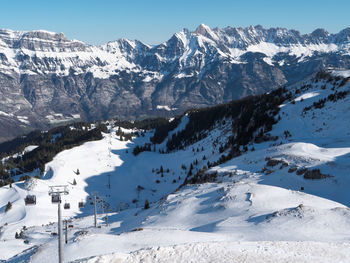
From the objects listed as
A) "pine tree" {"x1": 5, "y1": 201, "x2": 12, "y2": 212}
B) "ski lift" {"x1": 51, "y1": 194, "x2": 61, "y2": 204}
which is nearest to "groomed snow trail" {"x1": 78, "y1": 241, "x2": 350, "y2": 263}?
"ski lift" {"x1": 51, "y1": 194, "x2": 61, "y2": 204}

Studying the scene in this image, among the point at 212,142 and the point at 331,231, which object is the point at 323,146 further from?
the point at 212,142

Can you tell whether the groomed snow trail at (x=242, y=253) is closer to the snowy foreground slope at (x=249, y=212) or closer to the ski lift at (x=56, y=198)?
the snowy foreground slope at (x=249, y=212)

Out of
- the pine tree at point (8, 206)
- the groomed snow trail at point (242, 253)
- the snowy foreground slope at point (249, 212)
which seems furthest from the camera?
the pine tree at point (8, 206)

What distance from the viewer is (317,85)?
95.2 m

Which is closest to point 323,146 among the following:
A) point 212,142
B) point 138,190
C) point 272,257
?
point 272,257

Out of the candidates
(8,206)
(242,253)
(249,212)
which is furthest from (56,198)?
(8,206)

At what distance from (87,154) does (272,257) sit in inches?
5456

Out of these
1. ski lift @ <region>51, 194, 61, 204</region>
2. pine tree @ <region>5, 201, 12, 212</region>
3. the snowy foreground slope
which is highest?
ski lift @ <region>51, 194, 61, 204</region>

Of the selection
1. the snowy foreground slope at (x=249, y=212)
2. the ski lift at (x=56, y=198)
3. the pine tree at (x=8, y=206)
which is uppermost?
the ski lift at (x=56, y=198)

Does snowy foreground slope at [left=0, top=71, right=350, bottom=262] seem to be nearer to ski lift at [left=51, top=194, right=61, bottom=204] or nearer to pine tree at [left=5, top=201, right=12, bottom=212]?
pine tree at [left=5, top=201, right=12, bottom=212]

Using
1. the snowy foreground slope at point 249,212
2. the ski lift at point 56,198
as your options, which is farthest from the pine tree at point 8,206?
the ski lift at point 56,198

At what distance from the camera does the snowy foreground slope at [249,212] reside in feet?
69.9

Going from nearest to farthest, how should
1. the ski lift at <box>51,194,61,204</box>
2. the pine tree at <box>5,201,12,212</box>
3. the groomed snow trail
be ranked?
the groomed snow trail → the ski lift at <box>51,194,61,204</box> → the pine tree at <box>5,201,12,212</box>

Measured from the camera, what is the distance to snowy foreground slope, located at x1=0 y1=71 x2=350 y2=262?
839 inches
